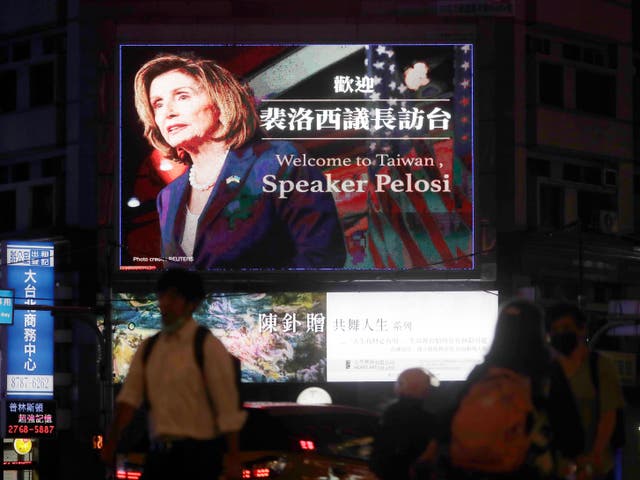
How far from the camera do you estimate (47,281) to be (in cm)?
3148

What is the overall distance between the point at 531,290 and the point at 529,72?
520 cm

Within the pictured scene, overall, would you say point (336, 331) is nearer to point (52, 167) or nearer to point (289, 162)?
point (289, 162)

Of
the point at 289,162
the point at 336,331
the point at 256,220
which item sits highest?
the point at 289,162

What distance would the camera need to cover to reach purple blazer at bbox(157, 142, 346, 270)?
103 ft

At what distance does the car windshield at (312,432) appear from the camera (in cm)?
1172

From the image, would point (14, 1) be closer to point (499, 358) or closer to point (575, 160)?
point (575, 160)

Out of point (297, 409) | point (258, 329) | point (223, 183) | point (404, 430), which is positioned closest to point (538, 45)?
point (223, 183)

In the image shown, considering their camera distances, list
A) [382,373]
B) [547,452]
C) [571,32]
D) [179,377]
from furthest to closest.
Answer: [571,32], [382,373], [179,377], [547,452]

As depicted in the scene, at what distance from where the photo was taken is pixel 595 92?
34.4 metres

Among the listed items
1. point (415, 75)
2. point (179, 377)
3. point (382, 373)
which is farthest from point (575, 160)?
point (179, 377)

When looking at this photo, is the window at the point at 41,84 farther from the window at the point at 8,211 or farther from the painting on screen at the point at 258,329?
the painting on screen at the point at 258,329

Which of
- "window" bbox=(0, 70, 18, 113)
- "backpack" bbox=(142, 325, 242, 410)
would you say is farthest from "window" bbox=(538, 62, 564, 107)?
"backpack" bbox=(142, 325, 242, 410)

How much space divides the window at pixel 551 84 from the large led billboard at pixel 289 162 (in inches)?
92.5

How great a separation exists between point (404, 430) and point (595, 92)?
2624 cm
